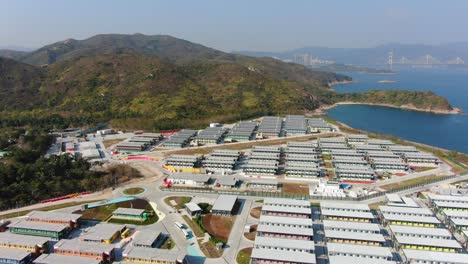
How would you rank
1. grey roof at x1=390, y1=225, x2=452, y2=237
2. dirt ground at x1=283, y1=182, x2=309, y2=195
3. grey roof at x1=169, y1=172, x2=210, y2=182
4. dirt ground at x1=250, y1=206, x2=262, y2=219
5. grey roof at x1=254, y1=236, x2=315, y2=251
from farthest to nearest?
grey roof at x1=169, y1=172, x2=210, y2=182 → dirt ground at x1=283, y1=182, x2=309, y2=195 → dirt ground at x1=250, y1=206, x2=262, y2=219 → grey roof at x1=390, y1=225, x2=452, y2=237 → grey roof at x1=254, y1=236, x2=315, y2=251

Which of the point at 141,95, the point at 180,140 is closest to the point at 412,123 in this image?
the point at 180,140

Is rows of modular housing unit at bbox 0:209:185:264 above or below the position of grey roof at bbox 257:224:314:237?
below

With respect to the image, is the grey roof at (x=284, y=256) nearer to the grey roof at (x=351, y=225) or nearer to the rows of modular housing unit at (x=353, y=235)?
the rows of modular housing unit at (x=353, y=235)

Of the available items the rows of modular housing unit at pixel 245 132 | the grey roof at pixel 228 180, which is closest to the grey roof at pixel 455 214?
the grey roof at pixel 228 180

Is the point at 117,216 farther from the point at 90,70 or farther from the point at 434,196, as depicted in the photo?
the point at 90,70

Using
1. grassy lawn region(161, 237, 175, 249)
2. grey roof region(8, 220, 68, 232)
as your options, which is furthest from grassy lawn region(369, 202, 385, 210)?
grey roof region(8, 220, 68, 232)

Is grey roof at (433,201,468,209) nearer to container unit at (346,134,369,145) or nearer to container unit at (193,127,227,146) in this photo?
container unit at (346,134,369,145)

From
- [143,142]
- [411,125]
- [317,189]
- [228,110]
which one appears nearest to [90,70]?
[228,110]
